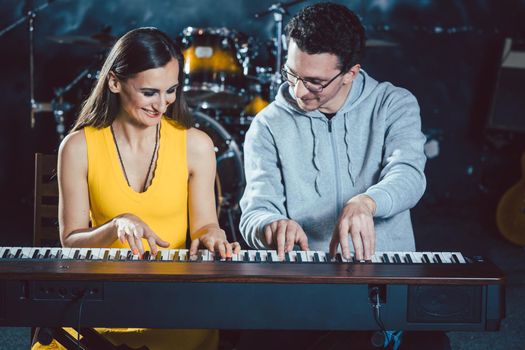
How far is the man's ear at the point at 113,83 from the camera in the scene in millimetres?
2275

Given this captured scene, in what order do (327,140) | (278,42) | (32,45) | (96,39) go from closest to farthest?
(327,140)
(278,42)
(96,39)
(32,45)

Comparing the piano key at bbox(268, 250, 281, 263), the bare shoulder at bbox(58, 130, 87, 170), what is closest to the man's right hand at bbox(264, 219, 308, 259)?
the piano key at bbox(268, 250, 281, 263)

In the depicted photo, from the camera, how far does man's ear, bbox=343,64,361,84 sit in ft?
7.73

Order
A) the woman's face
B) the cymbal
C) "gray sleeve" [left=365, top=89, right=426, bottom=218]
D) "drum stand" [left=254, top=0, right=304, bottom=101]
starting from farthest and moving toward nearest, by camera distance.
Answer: the cymbal < "drum stand" [left=254, top=0, right=304, bottom=101] < the woman's face < "gray sleeve" [left=365, top=89, right=426, bottom=218]

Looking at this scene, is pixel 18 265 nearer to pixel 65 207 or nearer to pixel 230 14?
pixel 65 207

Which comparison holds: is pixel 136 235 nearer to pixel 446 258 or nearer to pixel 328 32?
pixel 446 258

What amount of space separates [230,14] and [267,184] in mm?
4440

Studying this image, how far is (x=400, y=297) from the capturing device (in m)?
1.55

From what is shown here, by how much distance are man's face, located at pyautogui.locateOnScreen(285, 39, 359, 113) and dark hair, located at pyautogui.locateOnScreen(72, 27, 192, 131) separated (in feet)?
1.29

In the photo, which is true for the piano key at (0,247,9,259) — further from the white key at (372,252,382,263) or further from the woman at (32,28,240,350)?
the white key at (372,252,382,263)

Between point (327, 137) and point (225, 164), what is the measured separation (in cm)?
276

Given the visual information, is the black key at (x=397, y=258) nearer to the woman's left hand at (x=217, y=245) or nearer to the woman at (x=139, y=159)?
the woman's left hand at (x=217, y=245)

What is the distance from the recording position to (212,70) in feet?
16.6

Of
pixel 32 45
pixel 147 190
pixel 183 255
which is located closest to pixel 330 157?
pixel 147 190
